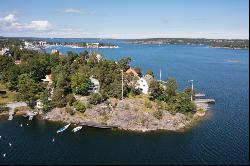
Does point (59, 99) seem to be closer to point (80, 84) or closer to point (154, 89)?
point (80, 84)


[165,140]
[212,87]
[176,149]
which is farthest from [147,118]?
[212,87]

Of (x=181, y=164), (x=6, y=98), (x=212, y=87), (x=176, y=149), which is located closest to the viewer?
→ (x=181, y=164)

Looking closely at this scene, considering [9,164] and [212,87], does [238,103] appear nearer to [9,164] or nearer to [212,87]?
[212,87]

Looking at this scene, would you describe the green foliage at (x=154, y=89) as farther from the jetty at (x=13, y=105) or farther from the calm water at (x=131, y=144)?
the jetty at (x=13, y=105)

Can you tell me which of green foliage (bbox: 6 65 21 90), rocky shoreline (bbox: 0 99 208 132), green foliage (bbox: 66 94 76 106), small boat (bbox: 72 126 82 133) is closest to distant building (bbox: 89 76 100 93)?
green foliage (bbox: 66 94 76 106)

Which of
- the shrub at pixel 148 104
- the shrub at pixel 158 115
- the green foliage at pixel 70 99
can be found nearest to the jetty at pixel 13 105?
the green foliage at pixel 70 99

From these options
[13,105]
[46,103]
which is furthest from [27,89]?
[46,103]
